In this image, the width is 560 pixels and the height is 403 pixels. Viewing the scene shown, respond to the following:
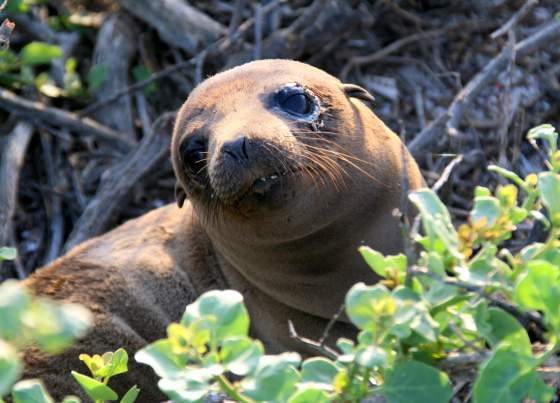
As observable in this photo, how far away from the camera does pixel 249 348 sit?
2232mm

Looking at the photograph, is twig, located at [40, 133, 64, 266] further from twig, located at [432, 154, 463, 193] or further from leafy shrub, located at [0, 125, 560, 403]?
leafy shrub, located at [0, 125, 560, 403]

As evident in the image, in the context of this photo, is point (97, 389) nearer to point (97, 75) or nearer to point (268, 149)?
point (268, 149)

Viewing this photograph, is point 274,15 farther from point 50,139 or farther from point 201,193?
point 201,193

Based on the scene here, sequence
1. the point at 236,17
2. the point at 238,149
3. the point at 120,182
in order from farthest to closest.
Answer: the point at 236,17
the point at 120,182
the point at 238,149

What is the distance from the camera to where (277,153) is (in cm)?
391

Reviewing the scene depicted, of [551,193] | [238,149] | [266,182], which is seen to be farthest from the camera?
[266,182]

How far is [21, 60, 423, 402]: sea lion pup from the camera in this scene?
4.07 m

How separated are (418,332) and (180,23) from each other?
16.2ft

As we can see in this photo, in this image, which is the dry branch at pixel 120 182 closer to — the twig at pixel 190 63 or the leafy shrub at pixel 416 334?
the twig at pixel 190 63

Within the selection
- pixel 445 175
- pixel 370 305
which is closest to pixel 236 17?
pixel 445 175

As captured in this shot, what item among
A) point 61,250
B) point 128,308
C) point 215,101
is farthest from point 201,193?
point 61,250

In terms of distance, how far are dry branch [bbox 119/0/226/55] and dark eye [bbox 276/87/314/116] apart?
2588 mm

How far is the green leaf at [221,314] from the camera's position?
2246 millimetres

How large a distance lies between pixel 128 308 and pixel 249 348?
2.91m
